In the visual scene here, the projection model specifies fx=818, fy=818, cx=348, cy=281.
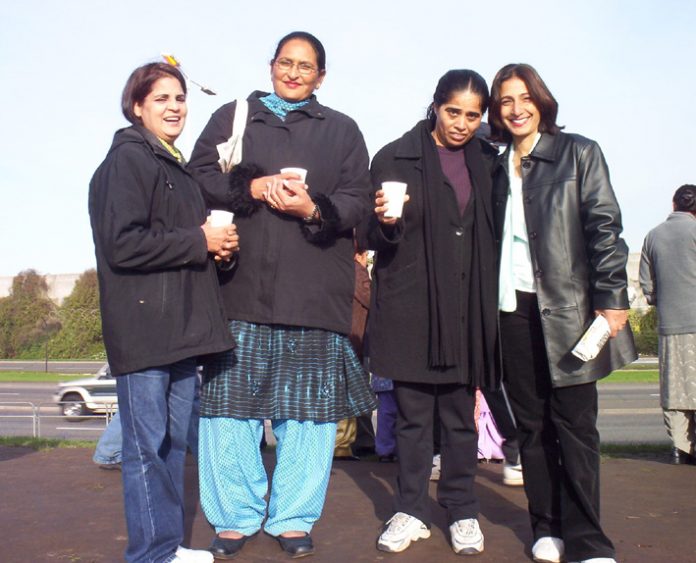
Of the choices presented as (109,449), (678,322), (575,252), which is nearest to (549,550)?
(575,252)

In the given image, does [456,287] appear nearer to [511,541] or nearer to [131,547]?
[511,541]

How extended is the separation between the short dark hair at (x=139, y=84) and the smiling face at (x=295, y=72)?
585 millimetres

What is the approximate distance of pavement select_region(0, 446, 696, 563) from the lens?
12.0ft

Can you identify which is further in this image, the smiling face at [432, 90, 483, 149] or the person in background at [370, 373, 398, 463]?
the person in background at [370, 373, 398, 463]

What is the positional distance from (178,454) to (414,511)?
1.16 meters

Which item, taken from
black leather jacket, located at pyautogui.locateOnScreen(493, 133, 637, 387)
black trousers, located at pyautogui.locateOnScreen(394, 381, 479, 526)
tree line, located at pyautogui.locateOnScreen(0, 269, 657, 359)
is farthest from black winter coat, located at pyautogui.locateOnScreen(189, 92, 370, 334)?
tree line, located at pyautogui.locateOnScreen(0, 269, 657, 359)

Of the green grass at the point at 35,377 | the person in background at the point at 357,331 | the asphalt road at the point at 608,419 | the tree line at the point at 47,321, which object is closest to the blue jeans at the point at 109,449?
the person in background at the point at 357,331

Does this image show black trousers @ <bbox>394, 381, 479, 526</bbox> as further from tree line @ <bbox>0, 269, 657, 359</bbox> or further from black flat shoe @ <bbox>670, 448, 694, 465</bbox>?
tree line @ <bbox>0, 269, 657, 359</bbox>

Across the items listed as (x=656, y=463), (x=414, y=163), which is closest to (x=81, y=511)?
A: (x=414, y=163)

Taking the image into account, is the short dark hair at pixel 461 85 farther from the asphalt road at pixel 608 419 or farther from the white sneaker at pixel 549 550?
the asphalt road at pixel 608 419

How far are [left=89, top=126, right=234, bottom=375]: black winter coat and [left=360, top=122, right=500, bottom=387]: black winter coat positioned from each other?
93cm

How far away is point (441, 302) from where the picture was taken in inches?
150

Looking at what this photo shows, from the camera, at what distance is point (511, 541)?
3850 mm

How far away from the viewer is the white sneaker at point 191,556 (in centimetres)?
A: 339
